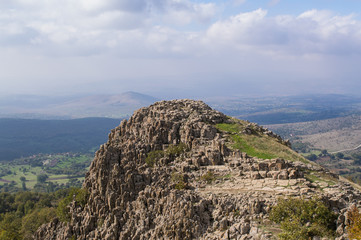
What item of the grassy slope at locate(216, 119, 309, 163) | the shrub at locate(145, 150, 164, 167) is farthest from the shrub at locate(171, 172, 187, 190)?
the grassy slope at locate(216, 119, 309, 163)

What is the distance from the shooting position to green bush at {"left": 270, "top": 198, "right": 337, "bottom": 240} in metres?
20.6

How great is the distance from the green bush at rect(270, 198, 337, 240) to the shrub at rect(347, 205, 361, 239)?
135cm

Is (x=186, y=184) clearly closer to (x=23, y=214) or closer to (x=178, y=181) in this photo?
(x=178, y=181)

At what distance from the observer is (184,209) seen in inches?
1014

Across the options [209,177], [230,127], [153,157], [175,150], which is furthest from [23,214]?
[209,177]

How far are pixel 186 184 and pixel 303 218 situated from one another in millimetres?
11407

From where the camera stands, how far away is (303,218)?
22.4 m

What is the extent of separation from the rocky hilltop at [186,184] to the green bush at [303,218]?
0.80 m

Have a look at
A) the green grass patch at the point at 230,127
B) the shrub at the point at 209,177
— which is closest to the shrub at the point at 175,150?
the shrub at the point at 209,177

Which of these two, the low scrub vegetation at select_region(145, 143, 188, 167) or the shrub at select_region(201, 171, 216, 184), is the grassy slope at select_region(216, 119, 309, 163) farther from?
the low scrub vegetation at select_region(145, 143, 188, 167)

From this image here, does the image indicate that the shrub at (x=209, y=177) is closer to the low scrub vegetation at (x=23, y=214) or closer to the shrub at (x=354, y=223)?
the shrub at (x=354, y=223)

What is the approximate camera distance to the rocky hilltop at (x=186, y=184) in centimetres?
2456

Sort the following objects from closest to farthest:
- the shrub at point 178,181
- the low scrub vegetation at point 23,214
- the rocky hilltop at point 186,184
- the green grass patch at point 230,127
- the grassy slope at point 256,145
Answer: the rocky hilltop at point 186,184 < the shrub at point 178,181 < the grassy slope at point 256,145 < the green grass patch at point 230,127 < the low scrub vegetation at point 23,214

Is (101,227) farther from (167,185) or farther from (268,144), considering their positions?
(268,144)
